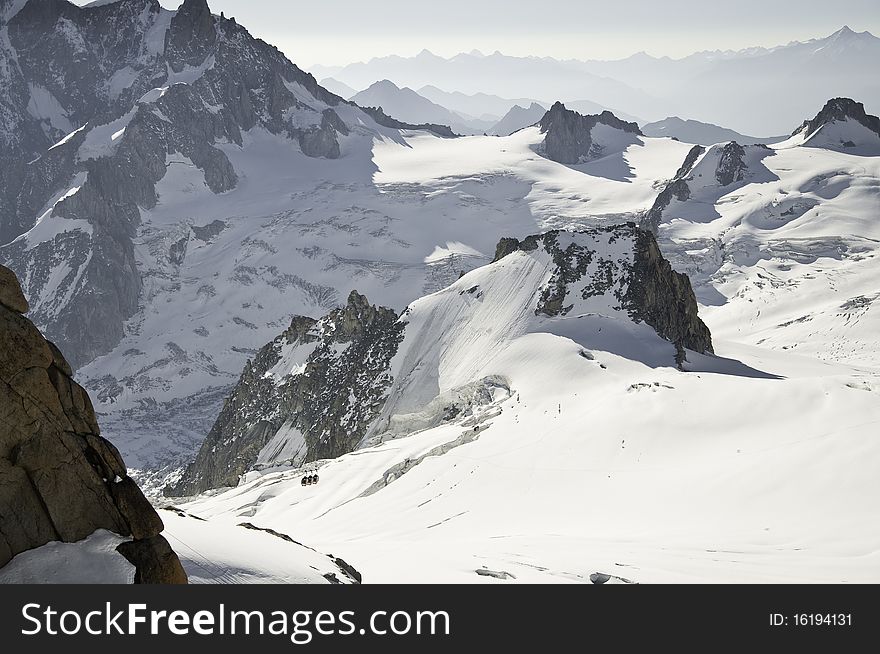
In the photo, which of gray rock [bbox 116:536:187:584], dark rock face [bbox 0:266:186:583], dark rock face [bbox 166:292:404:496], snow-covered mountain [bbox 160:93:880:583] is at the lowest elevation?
dark rock face [bbox 166:292:404:496]

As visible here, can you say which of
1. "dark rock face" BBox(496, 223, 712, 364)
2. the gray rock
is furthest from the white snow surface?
"dark rock face" BBox(496, 223, 712, 364)

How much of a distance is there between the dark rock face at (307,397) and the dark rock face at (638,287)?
57.2ft

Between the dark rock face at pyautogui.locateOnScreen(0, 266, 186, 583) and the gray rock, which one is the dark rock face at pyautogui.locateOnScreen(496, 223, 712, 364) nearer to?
the gray rock

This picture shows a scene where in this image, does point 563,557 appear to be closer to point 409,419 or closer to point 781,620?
point 781,620

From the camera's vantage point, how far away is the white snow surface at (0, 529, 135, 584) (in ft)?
51.0

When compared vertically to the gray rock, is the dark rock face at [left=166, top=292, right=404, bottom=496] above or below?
below

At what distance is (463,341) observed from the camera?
74.8 metres

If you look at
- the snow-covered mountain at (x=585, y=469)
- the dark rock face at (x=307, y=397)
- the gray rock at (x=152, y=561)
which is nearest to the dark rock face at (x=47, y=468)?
the gray rock at (x=152, y=561)

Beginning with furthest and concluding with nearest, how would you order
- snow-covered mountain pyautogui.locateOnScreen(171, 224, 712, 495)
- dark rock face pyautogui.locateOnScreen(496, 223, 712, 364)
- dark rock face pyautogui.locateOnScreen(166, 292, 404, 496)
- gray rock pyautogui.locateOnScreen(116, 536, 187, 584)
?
dark rock face pyautogui.locateOnScreen(166, 292, 404, 496) < dark rock face pyautogui.locateOnScreen(496, 223, 712, 364) < snow-covered mountain pyautogui.locateOnScreen(171, 224, 712, 495) < gray rock pyautogui.locateOnScreen(116, 536, 187, 584)

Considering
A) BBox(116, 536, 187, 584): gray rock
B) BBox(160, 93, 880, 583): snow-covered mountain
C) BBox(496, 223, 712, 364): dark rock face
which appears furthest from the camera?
BBox(496, 223, 712, 364): dark rock face

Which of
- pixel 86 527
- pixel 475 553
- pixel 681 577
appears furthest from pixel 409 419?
pixel 86 527

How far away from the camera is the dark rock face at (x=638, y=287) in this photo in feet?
233

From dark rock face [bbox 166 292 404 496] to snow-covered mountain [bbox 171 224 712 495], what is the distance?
17 cm

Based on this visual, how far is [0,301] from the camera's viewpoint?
1712 centimetres
